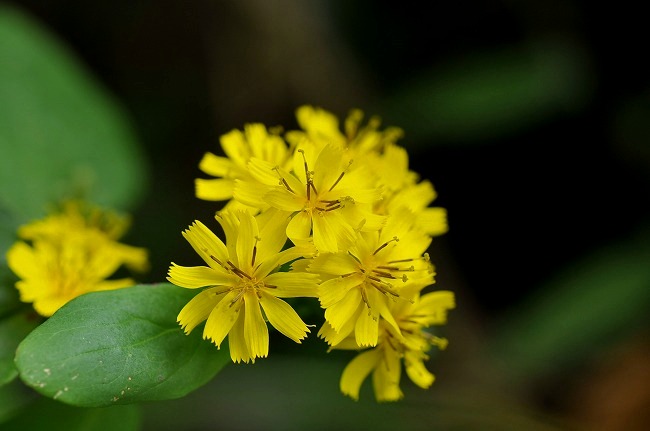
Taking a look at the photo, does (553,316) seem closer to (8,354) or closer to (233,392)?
(233,392)

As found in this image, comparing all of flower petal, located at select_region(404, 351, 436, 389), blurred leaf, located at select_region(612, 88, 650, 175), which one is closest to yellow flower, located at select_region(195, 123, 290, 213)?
flower petal, located at select_region(404, 351, 436, 389)

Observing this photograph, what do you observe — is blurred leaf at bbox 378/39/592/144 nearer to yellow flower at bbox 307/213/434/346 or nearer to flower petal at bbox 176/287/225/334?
yellow flower at bbox 307/213/434/346

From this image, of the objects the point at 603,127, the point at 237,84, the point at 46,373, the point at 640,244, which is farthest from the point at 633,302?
the point at 46,373

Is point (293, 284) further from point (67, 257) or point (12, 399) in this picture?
point (12, 399)

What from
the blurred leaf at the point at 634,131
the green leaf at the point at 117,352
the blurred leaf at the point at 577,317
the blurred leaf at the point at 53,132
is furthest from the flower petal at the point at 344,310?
the blurred leaf at the point at 634,131

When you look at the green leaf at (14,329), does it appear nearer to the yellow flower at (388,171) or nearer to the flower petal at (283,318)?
the flower petal at (283,318)

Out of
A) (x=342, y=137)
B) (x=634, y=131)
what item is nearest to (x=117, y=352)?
(x=342, y=137)
